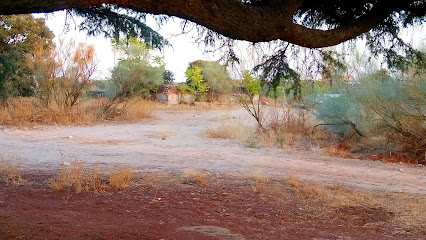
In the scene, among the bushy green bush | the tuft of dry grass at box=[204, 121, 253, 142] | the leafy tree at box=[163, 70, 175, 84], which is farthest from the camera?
the leafy tree at box=[163, 70, 175, 84]

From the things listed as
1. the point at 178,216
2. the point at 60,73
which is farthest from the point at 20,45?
the point at 178,216

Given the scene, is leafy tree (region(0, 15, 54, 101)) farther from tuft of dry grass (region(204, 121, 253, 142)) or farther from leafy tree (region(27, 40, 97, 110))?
tuft of dry grass (region(204, 121, 253, 142))

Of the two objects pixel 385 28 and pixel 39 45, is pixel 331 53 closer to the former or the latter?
pixel 385 28

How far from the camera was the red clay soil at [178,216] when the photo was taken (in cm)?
487

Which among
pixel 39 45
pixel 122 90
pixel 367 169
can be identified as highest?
pixel 39 45

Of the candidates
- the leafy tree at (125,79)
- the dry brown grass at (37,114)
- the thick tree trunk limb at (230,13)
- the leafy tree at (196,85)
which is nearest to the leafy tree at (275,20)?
the thick tree trunk limb at (230,13)

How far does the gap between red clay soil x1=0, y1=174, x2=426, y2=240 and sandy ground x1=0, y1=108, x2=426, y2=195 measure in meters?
2.22

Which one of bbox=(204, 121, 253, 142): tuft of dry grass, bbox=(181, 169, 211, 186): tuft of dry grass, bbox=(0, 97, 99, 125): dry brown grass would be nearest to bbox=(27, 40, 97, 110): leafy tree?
bbox=(0, 97, 99, 125): dry brown grass

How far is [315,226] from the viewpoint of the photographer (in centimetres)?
552

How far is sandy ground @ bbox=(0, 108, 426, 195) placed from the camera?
30.4 feet

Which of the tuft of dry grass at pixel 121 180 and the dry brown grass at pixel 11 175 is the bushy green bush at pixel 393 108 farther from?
the dry brown grass at pixel 11 175

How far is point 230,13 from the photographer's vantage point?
12.9ft

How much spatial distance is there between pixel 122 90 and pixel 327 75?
1636cm

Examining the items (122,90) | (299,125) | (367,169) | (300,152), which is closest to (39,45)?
(122,90)
